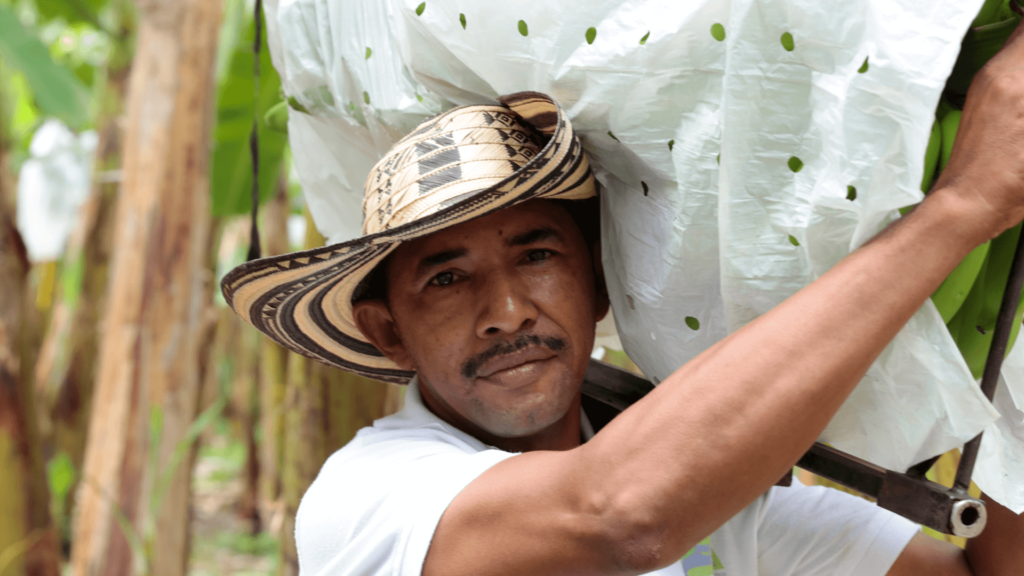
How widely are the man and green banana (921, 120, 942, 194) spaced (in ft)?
0.06

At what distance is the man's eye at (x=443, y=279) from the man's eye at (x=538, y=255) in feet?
0.31

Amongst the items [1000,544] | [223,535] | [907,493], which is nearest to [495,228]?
[907,493]

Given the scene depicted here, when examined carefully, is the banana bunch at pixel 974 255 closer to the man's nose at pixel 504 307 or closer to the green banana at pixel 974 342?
the green banana at pixel 974 342

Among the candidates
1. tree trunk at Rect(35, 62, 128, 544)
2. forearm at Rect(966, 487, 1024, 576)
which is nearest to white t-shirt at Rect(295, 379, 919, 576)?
forearm at Rect(966, 487, 1024, 576)

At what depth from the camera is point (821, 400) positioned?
0.63 m

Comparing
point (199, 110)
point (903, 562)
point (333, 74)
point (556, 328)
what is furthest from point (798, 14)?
point (199, 110)

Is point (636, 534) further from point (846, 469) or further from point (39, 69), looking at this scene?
point (39, 69)

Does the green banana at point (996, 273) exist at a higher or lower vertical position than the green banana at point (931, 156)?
lower

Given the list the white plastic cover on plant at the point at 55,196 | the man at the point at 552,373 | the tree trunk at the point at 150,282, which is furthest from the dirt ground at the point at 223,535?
the man at the point at 552,373

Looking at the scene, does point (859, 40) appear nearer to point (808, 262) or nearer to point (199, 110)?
point (808, 262)

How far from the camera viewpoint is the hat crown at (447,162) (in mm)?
859

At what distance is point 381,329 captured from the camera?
1.11 meters

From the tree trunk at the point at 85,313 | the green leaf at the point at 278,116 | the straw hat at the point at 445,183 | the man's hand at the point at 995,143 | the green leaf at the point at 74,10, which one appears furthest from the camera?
the tree trunk at the point at 85,313

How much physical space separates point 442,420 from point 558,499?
35 cm
